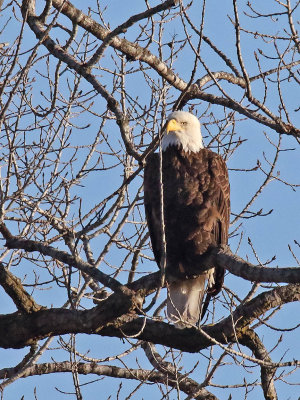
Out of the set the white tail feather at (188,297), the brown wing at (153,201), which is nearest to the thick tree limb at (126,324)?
the white tail feather at (188,297)

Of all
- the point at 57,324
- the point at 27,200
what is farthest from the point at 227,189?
the point at 57,324

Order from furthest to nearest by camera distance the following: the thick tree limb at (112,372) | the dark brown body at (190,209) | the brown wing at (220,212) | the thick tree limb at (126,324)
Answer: the brown wing at (220,212) < the dark brown body at (190,209) < the thick tree limb at (112,372) < the thick tree limb at (126,324)

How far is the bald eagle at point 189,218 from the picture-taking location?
4.78 meters

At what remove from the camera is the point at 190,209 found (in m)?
4.83

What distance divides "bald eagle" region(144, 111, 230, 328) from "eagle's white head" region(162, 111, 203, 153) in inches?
2.9

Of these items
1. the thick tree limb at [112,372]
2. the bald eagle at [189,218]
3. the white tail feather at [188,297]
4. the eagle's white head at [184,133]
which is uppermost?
the eagle's white head at [184,133]

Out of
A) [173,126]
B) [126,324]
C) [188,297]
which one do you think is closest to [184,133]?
[173,126]

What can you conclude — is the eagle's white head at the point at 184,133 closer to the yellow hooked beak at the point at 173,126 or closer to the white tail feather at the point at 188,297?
the yellow hooked beak at the point at 173,126

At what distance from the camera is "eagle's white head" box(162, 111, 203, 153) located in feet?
16.9

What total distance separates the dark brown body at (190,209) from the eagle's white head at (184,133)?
0.51 feet

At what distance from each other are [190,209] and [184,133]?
65cm

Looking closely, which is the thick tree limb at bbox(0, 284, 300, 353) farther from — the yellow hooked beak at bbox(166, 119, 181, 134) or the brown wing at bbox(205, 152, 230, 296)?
the yellow hooked beak at bbox(166, 119, 181, 134)

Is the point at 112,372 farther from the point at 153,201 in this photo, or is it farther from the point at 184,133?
the point at 184,133

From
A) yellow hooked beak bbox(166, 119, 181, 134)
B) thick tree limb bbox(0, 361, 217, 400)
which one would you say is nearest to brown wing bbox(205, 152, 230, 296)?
yellow hooked beak bbox(166, 119, 181, 134)
